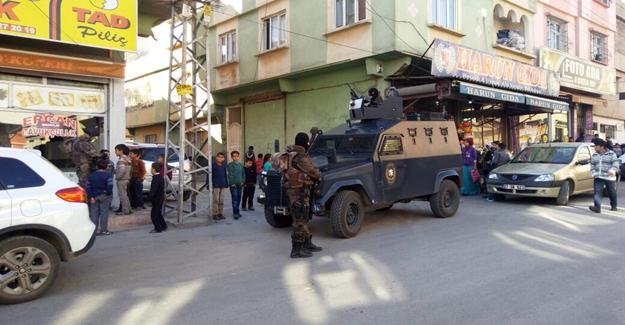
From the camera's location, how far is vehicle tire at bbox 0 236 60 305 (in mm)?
4730

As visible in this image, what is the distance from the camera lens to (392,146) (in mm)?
8727

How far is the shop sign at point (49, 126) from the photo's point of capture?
10.4 meters

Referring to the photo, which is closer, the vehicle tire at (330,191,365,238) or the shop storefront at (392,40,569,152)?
the vehicle tire at (330,191,365,238)

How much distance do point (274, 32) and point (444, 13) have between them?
6.25 meters

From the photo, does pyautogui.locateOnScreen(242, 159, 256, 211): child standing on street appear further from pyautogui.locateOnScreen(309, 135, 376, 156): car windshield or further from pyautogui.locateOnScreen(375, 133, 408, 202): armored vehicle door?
pyautogui.locateOnScreen(375, 133, 408, 202): armored vehicle door

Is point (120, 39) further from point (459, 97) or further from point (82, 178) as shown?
point (459, 97)

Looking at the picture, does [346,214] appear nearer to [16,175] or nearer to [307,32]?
[16,175]

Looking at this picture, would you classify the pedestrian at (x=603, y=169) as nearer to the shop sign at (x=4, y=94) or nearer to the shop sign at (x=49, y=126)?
the shop sign at (x=49, y=126)

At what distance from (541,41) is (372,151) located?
608 inches

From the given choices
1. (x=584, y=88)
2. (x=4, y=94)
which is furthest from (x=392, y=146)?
(x=584, y=88)

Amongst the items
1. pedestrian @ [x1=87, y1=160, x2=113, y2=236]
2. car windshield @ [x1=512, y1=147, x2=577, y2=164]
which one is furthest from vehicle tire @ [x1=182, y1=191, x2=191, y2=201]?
car windshield @ [x1=512, y1=147, x2=577, y2=164]

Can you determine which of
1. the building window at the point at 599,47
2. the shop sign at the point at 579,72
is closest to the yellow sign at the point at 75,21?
the shop sign at the point at 579,72

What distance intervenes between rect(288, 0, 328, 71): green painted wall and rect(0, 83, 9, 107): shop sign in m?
Answer: 9.01

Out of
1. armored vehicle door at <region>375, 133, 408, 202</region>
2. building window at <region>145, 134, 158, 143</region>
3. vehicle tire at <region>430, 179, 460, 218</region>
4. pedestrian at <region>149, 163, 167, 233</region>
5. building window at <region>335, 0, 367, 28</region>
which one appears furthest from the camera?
building window at <region>145, 134, 158, 143</region>
